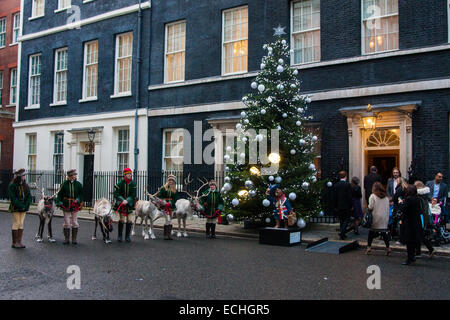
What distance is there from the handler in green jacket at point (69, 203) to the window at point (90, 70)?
1230 cm

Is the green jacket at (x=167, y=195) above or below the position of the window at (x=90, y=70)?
below

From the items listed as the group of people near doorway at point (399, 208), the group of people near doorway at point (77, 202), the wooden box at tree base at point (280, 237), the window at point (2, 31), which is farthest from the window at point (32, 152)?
the group of people near doorway at point (399, 208)

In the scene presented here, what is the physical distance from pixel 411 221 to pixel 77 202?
25.3ft

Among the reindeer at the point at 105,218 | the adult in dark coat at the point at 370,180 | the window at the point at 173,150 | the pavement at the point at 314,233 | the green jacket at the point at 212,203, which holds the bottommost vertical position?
the pavement at the point at 314,233

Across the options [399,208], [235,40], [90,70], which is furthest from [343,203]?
[90,70]

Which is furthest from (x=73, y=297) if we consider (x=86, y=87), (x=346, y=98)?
(x=86, y=87)

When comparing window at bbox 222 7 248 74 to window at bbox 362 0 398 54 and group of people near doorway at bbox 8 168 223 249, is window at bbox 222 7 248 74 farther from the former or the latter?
group of people near doorway at bbox 8 168 223 249

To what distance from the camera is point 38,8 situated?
84.5ft

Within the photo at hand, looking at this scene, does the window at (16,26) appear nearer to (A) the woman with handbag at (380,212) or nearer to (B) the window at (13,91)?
(B) the window at (13,91)

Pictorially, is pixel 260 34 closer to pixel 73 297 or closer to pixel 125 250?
pixel 125 250

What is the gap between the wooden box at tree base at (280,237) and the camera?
1112cm

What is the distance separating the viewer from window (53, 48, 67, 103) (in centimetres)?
2418

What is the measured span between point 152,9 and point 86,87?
5623 mm

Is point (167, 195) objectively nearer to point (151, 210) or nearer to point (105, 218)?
point (151, 210)
